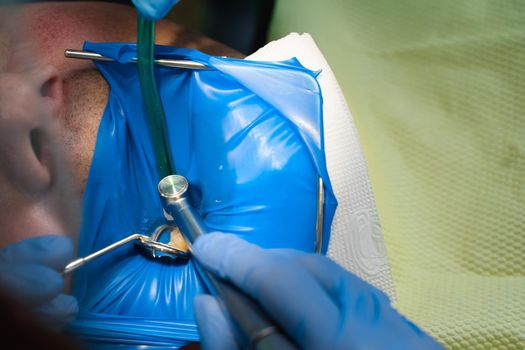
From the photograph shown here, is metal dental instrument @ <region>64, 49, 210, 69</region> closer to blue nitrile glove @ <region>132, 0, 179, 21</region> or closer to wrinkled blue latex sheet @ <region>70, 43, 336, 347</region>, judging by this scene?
wrinkled blue latex sheet @ <region>70, 43, 336, 347</region>

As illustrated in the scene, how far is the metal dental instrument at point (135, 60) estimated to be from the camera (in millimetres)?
773

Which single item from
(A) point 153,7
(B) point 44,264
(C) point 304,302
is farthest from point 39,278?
(A) point 153,7

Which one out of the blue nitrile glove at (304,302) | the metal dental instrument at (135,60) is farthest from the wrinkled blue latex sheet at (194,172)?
the blue nitrile glove at (304,302)

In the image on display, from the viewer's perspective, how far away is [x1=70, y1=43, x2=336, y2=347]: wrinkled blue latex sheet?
2.24ft

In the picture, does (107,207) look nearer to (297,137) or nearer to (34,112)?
(34,112)

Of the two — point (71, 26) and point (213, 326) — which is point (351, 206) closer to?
point (213, 326)

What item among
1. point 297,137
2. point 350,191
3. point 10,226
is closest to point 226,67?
point 297,137

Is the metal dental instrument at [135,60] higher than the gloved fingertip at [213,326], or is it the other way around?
the metal dental instrument at [135,60]

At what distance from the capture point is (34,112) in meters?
0.53

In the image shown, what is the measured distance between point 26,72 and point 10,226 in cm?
23

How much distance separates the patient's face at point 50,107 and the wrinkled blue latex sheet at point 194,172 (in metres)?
0.04

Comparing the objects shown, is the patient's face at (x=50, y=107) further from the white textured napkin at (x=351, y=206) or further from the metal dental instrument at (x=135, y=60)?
the white textured napkin at (x=351, y=206)

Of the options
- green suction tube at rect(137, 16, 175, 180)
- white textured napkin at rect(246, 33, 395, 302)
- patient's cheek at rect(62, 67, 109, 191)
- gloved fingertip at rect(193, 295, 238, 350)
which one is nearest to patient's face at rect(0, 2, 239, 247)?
patient's cheek at rect(62, 67, 109, 191)

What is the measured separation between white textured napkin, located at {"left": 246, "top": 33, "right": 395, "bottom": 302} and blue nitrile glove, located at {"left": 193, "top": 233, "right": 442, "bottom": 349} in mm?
191
